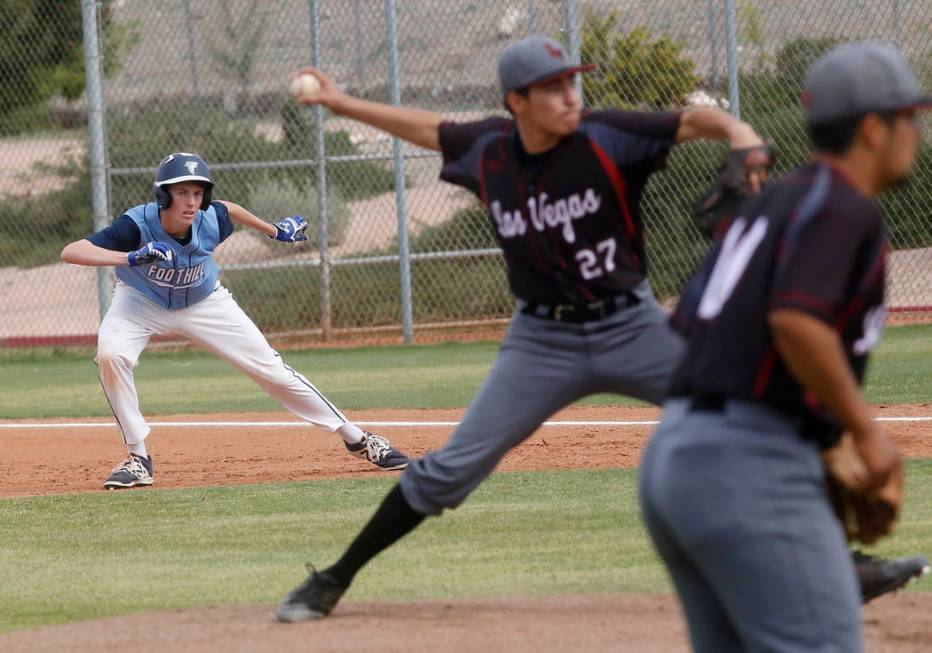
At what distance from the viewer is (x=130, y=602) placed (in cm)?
552

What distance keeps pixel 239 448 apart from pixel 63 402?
3.52 metres

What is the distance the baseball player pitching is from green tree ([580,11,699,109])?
35.5 feet

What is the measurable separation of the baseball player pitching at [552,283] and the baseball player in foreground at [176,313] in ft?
11.1

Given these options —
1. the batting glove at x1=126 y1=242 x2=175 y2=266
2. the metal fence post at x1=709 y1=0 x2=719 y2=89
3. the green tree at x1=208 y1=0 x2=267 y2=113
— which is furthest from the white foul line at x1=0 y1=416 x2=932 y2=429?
the green tree at x1=208 y1=0 x2=267 y2=113

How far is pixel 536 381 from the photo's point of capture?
4805 millimetres

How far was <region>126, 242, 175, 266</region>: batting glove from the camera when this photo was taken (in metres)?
7.88

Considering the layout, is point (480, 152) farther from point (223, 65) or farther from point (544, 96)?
point (223, 65)

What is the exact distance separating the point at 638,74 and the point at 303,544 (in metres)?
10.2

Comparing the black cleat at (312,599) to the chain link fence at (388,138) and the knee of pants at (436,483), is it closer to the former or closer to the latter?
the knee of pants at (436,483)

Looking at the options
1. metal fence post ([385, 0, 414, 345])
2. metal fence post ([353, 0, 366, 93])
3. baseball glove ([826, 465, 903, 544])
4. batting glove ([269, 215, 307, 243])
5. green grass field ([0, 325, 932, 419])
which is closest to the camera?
baseball glove ([826, 465, 903, 544])

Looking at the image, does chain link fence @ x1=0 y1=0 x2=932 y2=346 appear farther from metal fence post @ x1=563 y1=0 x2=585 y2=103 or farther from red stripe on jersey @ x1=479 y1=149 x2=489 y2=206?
red stripe on jersey @ x1=479 y1=149 x2=489 y2=206

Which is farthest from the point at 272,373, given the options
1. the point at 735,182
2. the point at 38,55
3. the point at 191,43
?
the point at 38,55

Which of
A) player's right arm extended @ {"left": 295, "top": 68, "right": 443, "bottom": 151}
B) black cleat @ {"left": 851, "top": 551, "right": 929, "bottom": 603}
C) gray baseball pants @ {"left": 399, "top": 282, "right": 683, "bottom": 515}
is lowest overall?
black cleat @ {"left": 851, "top": 551, "right": 929, "bottom": 603}

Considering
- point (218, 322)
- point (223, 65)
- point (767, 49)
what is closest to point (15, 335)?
point (223, 65)
